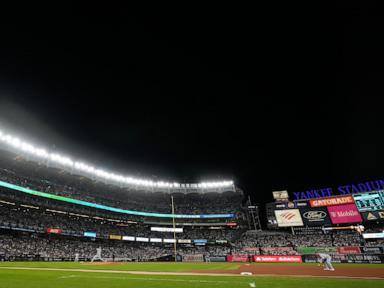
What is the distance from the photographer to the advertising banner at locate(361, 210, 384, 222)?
50544 mm

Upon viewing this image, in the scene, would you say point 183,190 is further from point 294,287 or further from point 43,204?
point 294,287

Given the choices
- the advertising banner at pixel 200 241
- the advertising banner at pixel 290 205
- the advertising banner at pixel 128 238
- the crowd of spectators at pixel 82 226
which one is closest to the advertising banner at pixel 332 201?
the advertising banner at pixel 290 205

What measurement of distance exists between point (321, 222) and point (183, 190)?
46.8 m

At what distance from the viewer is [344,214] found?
54.9 m

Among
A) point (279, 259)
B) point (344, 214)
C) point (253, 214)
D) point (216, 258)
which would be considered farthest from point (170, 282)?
point (253, 214)

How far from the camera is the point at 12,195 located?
1791 inches

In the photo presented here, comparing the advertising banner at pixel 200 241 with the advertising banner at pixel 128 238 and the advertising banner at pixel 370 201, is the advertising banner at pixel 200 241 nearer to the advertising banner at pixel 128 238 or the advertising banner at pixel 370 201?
the advertising banner at pixel 128 238

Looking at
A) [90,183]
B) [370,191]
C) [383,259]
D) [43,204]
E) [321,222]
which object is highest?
[90,183]

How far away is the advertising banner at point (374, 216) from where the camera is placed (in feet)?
166

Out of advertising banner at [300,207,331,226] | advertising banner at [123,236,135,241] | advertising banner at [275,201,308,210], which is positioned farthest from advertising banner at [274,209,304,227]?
advertising banner at [123,236,135,241]

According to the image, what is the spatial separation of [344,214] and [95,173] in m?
65.2

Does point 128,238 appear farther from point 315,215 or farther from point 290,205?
point 315,215

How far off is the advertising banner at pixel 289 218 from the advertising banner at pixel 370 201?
1371cm

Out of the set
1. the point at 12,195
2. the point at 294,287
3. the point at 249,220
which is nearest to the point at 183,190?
the point at 249,220
